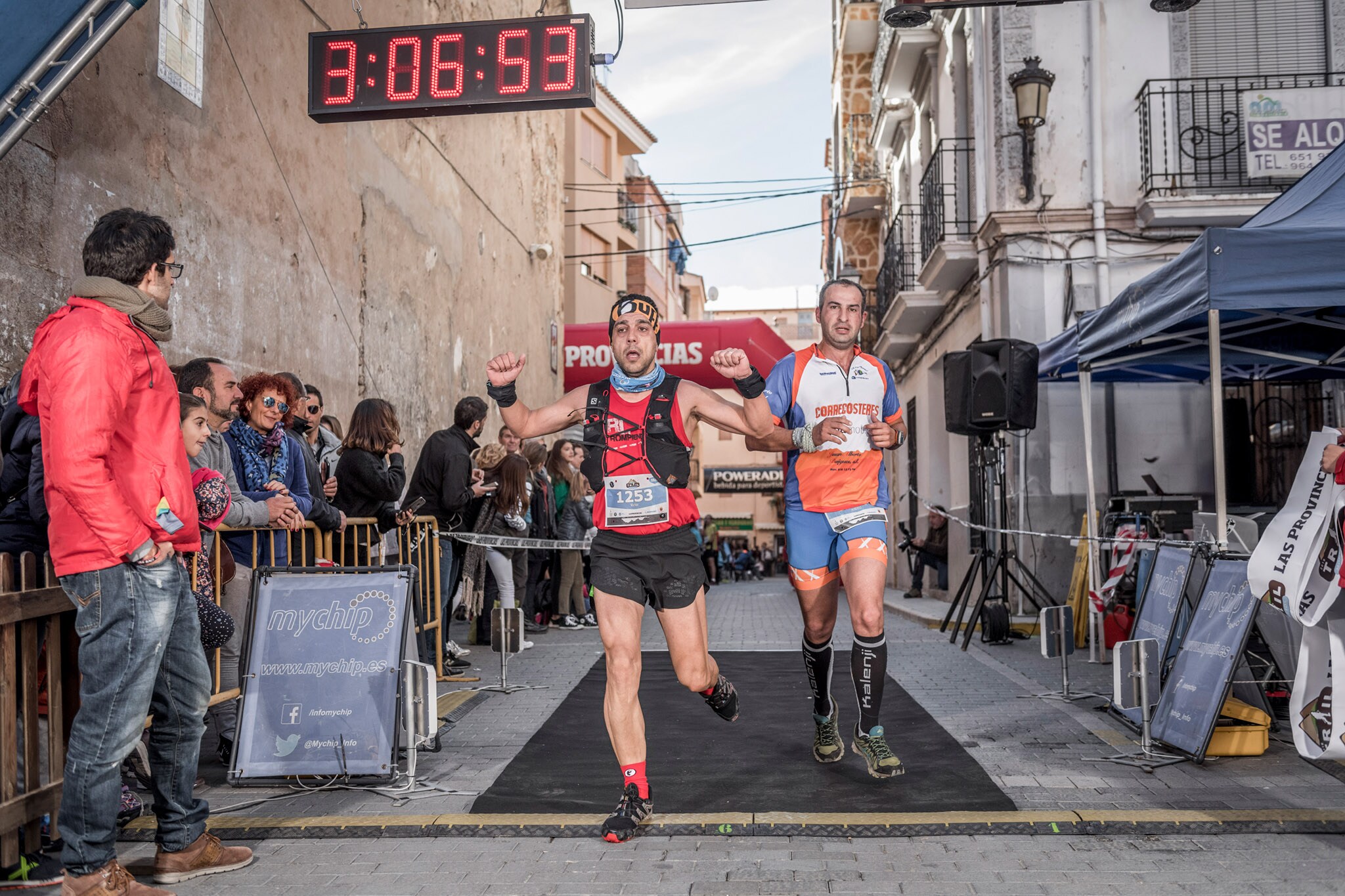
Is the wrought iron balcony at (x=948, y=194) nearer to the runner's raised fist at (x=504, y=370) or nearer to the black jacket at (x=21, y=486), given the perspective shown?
the runner's raised fist at (x=504, y=370)

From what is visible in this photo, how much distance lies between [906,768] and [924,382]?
15398 millimetres

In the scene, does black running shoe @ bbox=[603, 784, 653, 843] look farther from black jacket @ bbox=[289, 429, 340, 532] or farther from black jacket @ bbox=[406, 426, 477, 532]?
black jacket @ bbox=[406, 426, 477, 532]

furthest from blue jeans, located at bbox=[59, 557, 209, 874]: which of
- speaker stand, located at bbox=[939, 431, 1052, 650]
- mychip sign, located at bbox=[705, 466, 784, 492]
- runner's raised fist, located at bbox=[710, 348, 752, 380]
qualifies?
mychip sign, located at bbox=[705, 466, 784, 492]

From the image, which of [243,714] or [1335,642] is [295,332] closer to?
[243,714]

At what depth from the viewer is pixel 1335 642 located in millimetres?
4742

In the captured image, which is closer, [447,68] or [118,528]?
[118,528]

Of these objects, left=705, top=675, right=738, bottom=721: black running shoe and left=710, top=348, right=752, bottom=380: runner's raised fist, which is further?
left=705, top=675, right=738, bottom=721: black running shoe

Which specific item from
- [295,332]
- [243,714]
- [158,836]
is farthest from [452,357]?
[158,836]

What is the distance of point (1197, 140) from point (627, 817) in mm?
11183

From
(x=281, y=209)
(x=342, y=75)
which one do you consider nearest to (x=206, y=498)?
(x=342, y=75)

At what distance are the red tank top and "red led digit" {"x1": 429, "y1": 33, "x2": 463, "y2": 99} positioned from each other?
168 inches

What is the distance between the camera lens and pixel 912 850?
422 centimetres

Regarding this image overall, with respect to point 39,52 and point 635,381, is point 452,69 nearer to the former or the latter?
point 39,52

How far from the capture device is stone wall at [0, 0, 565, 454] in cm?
666
